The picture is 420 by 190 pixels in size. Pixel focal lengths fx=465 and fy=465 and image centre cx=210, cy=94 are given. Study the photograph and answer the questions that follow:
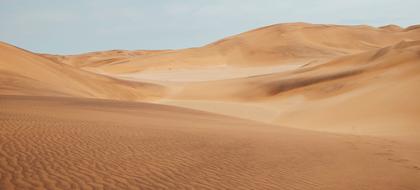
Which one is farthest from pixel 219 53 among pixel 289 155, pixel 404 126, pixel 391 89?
pixel 289 155

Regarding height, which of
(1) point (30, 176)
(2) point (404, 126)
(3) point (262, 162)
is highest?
(1) point (30, 176)

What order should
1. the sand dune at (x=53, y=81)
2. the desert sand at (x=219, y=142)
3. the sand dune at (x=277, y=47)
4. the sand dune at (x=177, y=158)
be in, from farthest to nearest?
the sand dune at (x=277, y=47)
the sand dune at (x=53, y=81)
the desert sand at (x=219, y=142)
the sand dune at (x=177, y=158)

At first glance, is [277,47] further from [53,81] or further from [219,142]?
[219,142]

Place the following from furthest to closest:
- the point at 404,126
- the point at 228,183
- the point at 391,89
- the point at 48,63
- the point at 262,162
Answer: the point at 48,63
the point at 391,89
the point at 404,126
the point at 262,162
the point at 228,183

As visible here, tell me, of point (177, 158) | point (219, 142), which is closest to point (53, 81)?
point (219, 142)

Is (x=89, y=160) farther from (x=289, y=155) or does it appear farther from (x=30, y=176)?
(x=289, y=155)

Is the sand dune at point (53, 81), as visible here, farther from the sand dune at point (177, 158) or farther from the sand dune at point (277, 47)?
the sand dune at point (277, 47)

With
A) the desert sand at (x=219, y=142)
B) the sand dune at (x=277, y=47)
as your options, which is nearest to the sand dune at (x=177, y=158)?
the desert sand at (x=219, y=142)

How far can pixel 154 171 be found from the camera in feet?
21.4

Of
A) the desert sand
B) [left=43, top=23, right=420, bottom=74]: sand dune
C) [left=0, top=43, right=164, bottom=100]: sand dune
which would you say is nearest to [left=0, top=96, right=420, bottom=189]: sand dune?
the desert sand

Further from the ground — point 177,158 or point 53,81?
point 53,81

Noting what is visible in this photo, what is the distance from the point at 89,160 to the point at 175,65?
65.8m

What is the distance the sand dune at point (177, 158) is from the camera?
601cm

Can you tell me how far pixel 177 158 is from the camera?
7.43 meters
